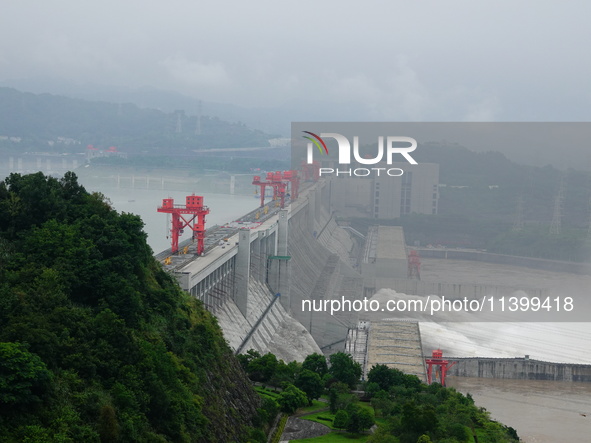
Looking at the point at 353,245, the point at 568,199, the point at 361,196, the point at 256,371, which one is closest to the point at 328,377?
the point at 256,371

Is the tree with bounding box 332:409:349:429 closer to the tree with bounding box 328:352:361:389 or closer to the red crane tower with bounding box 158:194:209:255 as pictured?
the tree with bounding box 328:352:361:389

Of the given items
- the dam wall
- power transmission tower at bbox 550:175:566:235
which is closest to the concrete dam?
the dam wall

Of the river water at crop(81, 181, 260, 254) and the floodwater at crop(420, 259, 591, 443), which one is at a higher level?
the river water at crop(81, 181, 260, 254)

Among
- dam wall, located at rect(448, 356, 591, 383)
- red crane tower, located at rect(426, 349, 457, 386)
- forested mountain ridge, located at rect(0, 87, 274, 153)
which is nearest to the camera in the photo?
red crane tower, located at rect(426, 349, 457, 386)

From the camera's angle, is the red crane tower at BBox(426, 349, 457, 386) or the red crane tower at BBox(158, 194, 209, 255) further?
the red crane tower at BBox(158, 194, 209, 255)

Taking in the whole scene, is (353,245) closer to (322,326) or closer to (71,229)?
(322,326)
